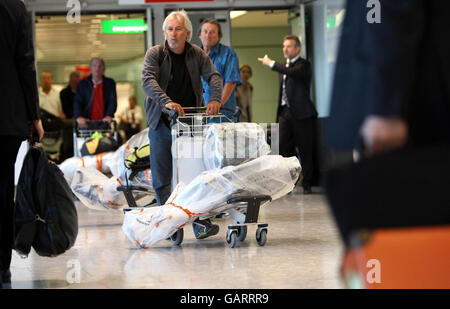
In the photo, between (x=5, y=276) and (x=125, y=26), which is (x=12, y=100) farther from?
(x=125, y=26)

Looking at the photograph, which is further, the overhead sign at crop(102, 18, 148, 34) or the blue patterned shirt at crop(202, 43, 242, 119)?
the overhead sign at crop(102, 18, 148, 34)

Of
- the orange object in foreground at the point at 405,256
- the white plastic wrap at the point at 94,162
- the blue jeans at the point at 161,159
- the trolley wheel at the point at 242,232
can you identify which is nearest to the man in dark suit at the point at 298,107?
the white plastic wrap at the point at 94,162

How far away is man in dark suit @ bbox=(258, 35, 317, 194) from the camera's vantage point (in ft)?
28.4

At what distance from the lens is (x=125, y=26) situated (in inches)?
446

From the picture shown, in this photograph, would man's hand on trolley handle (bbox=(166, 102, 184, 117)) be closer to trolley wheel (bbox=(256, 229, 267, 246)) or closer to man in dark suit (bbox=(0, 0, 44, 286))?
trolley wheel (bbox=(256, 229, 267, 246))

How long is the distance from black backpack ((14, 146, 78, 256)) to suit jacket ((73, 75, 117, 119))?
5446 millimetres

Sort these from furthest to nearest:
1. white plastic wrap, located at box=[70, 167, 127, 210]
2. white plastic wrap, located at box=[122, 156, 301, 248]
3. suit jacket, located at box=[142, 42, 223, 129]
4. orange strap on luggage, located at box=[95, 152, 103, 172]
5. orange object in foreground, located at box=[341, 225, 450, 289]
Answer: orange strap on luggage, located at box=[95, 152, 103, 172] → white plastic wrap, located at box=[70, 167, 127, 210] → suit jacket, located at box=[142, 42, 223, 129] → white plastic wrap, located at box=[122, 156, 301, 248] → orange object in foreground, located at box=[341, 225, 450, 289]

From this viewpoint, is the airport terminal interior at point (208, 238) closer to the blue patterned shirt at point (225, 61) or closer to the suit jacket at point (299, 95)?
the suit jacket at point (299, 95)

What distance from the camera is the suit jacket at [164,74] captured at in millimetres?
4918

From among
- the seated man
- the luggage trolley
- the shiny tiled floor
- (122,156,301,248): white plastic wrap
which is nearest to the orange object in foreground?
the shiny tiled floor

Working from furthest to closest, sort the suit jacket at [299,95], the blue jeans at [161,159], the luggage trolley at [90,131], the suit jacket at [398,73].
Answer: the suit jacket at [299,95] < the luggage trolley at [90,131] < the blue jeans at [161,159] < the suit jacket at [398,73]

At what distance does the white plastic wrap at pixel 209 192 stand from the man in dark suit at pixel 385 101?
3245 mm

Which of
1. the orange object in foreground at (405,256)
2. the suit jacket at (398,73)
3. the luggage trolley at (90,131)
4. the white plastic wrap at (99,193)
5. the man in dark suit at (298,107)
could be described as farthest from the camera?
the man in dark suit at (298,107)

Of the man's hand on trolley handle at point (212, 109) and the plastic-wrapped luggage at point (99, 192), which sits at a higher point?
the man's hand on trolley handle at point (212, 109)
